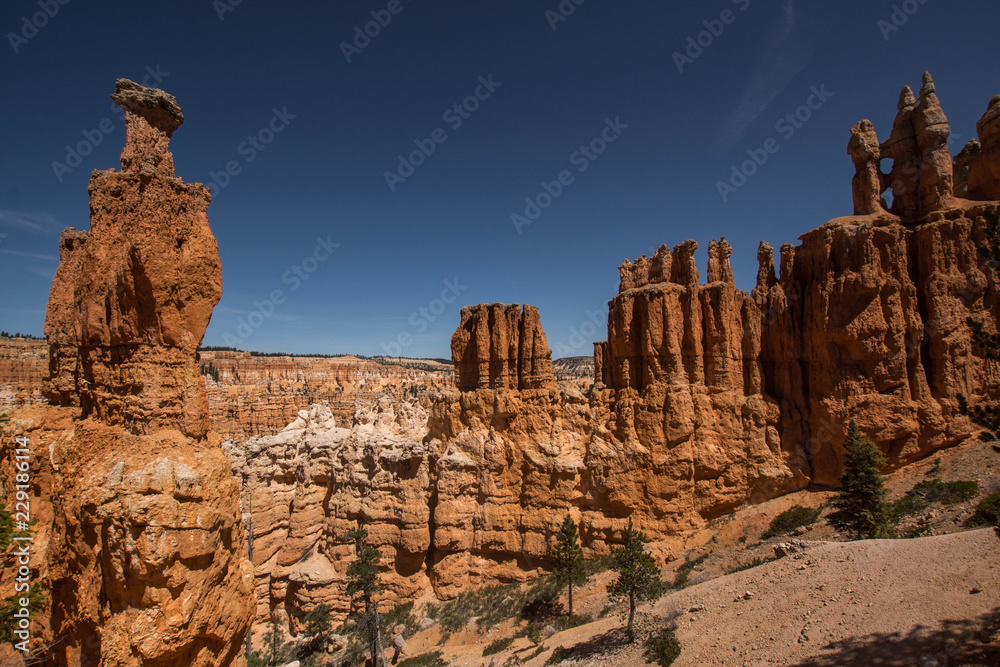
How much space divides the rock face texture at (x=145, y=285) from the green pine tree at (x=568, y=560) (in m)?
20.5

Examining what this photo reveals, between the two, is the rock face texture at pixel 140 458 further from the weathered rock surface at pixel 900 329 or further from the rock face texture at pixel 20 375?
the weathered rock surface at pixel 900 329

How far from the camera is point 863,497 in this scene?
20578mm

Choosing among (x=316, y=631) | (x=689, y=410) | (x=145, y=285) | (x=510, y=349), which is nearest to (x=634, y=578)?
(x=689, y=410)

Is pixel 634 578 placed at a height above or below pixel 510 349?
below

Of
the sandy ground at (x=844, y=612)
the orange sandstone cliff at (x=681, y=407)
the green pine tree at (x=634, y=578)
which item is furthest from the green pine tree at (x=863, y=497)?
the green pine tree at (x=634, y=578)

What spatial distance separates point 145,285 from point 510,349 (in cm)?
2071

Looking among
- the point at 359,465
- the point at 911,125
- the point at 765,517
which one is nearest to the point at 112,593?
the point at 359,465

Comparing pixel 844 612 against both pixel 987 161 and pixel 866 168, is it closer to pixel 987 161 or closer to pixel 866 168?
pixel 866 168

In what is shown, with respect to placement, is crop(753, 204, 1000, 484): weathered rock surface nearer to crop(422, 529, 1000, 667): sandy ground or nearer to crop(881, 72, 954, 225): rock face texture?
crop(881, 72, 954, 225): rock face texture

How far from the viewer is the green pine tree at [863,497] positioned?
1967cm

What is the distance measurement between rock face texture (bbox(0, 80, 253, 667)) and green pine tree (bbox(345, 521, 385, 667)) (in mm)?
16562

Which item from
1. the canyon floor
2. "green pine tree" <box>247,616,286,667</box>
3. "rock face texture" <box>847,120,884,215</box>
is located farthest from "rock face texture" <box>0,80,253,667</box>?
"rock face texture" <box>847,120,884,215</box>

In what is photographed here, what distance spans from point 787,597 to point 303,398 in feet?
129

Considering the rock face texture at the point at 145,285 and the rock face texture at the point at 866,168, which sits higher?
the rock face texture at the point at 866,168
